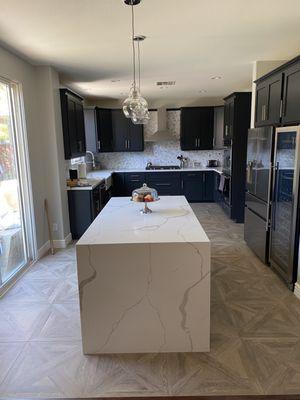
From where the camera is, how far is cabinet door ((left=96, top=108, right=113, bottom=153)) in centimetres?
710

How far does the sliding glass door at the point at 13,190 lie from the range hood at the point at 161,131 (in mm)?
4192

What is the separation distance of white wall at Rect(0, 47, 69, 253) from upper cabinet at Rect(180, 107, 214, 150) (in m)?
3.77

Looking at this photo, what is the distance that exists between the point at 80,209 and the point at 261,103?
3.05 meters

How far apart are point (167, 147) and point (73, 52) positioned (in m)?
4.68

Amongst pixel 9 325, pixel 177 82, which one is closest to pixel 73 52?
pixel 177 82

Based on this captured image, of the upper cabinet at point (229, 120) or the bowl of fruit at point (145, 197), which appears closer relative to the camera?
the bowl of fruit at point (145, 197)

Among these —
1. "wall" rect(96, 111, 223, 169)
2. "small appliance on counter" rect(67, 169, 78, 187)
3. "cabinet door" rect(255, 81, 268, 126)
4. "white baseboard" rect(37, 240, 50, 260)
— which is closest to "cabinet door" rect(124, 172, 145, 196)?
"wall" rect(96, 111, 223, 169)

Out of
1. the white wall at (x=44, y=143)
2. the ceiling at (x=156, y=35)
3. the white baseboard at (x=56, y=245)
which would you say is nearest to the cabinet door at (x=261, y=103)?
the ceiling at (x=156, y=35)

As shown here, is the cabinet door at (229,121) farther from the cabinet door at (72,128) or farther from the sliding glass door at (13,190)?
the sliding glass door at (13,190)

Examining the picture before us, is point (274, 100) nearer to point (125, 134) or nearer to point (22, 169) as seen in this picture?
point (22, 169)

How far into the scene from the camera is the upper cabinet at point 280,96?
2.96 m

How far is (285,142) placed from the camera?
10.5ft

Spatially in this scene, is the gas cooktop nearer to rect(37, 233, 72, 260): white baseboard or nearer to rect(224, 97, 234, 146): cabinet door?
rect(224, 97, 234, 146): cabinet door

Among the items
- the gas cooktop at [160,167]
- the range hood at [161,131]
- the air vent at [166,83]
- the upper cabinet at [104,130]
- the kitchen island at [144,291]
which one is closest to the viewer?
the kitchen island at [144,291]
